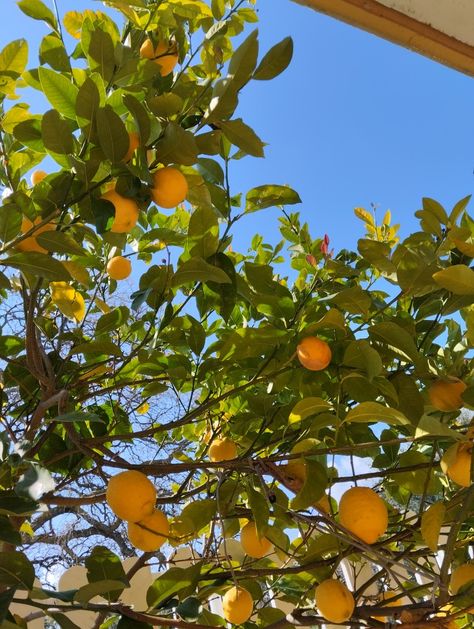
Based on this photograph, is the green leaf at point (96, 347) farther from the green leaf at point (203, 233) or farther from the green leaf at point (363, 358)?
the green leaf at point (363, 358)

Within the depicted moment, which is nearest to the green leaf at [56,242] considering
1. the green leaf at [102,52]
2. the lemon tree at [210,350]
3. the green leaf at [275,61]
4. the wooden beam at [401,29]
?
the lemon tree at [210,350]

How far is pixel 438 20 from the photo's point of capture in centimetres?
139

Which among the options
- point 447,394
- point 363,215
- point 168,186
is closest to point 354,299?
point 447,394

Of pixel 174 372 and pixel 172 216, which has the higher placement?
pixel 172 216

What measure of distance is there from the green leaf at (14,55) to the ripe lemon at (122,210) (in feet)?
0.94

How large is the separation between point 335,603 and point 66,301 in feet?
1.96

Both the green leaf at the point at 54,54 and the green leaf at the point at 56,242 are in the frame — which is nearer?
the green leaf at the point at 56,242

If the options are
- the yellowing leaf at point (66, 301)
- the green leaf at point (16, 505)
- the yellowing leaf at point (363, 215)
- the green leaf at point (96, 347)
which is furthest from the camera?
the yellowing leaf at point (363, 215)

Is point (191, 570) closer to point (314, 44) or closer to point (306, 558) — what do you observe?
point (306, 558)

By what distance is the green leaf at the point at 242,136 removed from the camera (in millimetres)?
727

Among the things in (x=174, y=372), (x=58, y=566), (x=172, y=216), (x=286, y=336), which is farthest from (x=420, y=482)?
(x=58, y=566)

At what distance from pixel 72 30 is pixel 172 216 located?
1.37 ft

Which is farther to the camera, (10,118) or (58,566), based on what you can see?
(58,566)

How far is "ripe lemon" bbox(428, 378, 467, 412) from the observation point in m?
0.75
